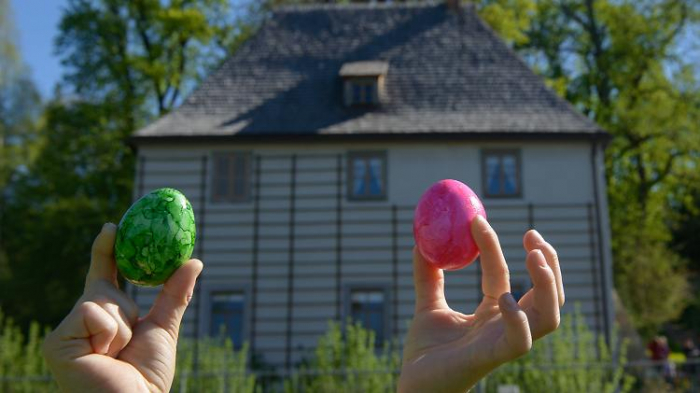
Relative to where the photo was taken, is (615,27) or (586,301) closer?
(586,301)

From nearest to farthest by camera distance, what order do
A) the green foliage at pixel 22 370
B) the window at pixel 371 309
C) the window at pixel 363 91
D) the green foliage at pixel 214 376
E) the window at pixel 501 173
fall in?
the green foliage at pixel 214 376, the green foliage at pixel 22 370, the window at pixel 371 309, the window at pixel 501 173, the window at pixel 363 91

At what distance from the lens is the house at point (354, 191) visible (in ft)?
56.3

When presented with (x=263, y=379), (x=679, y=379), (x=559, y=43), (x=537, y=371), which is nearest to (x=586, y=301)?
(x=679, y=379)

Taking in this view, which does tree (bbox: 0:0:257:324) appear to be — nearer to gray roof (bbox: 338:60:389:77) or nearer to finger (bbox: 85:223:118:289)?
gray roof (bbox: 338:60:389:77)

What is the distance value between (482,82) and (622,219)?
13.7 meters

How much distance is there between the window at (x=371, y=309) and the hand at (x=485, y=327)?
13947 mm

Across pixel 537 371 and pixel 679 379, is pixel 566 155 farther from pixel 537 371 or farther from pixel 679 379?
pixel 537 371

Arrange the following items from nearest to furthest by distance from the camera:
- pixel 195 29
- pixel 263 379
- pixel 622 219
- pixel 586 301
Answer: pixel 263 379 < pixel 586 301 < pixel 195 29 < pixel 622 219

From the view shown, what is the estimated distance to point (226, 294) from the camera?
17.6 meters

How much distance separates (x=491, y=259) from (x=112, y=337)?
5.09 ft

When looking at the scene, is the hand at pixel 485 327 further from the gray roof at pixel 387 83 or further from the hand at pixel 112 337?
the gray roof at pixel 387 83

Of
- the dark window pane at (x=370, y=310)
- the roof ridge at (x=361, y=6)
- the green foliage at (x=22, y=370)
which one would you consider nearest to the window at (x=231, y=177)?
the dark window pane at (x=370, y=310)

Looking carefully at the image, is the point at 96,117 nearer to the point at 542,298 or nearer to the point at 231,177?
the point at 231,177

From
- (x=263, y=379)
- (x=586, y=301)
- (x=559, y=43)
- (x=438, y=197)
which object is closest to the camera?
(x=438, y=197)
